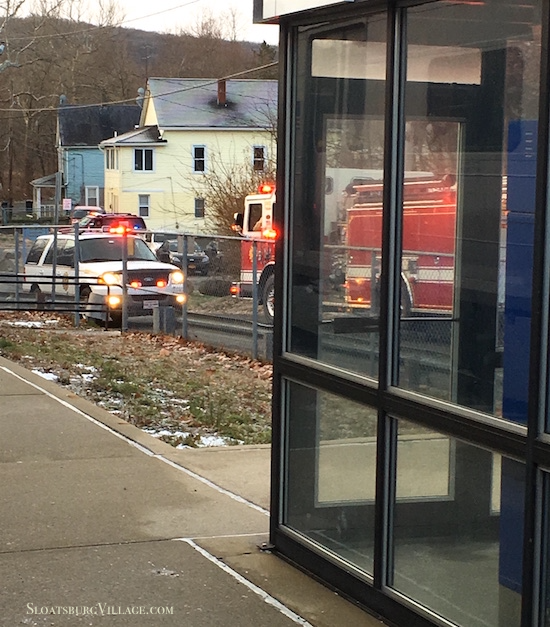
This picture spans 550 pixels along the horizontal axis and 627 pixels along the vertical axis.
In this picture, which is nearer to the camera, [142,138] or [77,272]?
[77,272]

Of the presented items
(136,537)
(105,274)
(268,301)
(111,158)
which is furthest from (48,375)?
(111,158)

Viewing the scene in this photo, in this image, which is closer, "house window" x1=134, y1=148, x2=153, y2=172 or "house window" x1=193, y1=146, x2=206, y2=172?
"house window" x1=193, y1=146, x2=206, y2=172

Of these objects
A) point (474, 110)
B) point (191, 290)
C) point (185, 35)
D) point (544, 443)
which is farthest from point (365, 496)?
point (185, 35)

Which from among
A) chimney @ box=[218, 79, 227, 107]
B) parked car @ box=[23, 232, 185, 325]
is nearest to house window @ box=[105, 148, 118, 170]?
chimney @ box=[218, 79, 227, 107]

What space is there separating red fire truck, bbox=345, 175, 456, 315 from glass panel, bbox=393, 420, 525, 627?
527 millimetres

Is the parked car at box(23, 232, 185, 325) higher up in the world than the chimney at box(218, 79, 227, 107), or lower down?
lower down

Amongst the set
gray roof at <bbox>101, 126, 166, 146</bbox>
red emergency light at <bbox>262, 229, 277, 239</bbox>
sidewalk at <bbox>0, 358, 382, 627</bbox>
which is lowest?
sidewalk at <bbox>0, 358, 382, 627</bbox>

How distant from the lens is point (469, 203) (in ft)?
13.6

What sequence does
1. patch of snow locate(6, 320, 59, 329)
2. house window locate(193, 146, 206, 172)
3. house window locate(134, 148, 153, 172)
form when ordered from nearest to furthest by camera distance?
patch of snow locate(6, 320, 59, 329)
house window locate(193, 146, 206, 172)
house window locate(134, 148, 153, 172)

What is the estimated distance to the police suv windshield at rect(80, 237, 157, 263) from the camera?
18812 mm

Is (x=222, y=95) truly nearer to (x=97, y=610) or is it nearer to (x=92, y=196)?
(x=92, y=196)

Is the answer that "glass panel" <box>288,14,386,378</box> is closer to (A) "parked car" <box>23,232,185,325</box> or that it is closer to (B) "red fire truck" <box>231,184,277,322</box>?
(B) "red fire truck" <box>231,184,277,322</box>

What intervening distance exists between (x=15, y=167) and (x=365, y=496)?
90.2 meters

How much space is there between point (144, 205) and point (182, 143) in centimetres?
446
